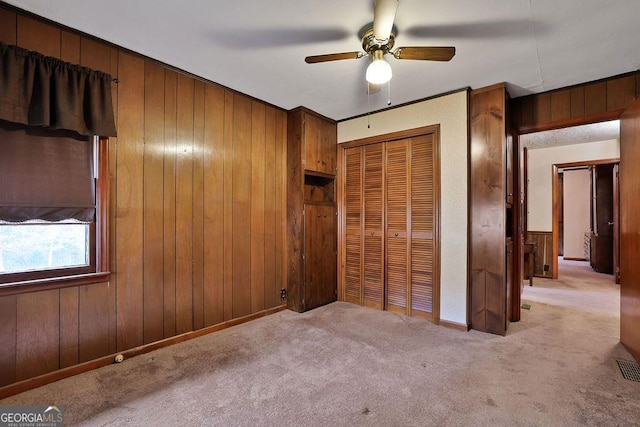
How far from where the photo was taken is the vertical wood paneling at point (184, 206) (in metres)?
2.62

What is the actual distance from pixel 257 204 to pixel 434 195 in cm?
191

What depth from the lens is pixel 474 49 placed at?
2.27 metres

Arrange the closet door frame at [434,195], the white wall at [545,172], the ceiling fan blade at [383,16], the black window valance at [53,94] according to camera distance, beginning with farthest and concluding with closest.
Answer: the white wall at [545,172]
the closet door frame at [434,195]
the black window valance at [53,94]
the ceiling fan blade at [383,16]

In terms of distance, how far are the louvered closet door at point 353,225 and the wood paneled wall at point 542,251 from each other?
12.0 feet

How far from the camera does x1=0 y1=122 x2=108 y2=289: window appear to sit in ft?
6.05

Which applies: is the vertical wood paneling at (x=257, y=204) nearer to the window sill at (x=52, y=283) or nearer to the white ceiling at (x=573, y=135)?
the window sill at (x=52, y=283)

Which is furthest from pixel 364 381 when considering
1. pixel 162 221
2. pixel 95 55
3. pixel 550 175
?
pixel 550 175

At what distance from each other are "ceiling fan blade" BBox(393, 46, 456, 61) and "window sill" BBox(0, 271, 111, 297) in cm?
257

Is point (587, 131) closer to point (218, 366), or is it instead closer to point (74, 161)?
point (218, 366)

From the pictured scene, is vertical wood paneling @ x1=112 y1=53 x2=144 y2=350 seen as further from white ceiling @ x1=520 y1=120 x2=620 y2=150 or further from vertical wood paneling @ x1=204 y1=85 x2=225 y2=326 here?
white ceiling @ x1=520 y1=120 x2=620 y2=150

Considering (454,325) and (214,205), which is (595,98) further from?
(214,205)

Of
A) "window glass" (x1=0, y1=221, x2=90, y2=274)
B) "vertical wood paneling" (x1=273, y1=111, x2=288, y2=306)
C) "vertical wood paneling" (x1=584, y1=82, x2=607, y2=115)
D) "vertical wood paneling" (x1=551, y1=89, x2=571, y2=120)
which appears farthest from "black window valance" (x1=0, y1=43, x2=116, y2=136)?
Answer: "vertical wood paneling" (x1=584, y1=82, x2=607, y2=115)

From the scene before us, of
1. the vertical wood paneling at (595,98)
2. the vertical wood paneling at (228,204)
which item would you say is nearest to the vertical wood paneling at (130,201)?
the vertical wood paneling at (228,204)

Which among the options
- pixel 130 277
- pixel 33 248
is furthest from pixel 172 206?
pixel 33 248
